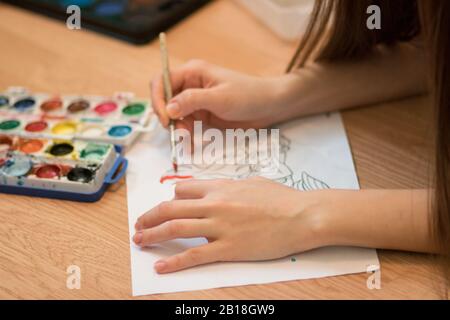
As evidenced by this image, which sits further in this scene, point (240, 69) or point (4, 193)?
point (240, 69)

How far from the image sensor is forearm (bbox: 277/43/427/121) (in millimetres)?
828

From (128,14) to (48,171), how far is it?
40 cm

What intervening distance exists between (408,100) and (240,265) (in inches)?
15.5

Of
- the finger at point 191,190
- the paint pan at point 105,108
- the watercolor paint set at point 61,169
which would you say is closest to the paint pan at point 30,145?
the watercolor paint set at point 61,169

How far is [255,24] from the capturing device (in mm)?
1056

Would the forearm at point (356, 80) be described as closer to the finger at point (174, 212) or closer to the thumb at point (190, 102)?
the thumb at point (190, 102)

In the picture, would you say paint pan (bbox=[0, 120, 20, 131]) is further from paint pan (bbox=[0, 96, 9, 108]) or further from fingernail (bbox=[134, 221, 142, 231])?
fingernail (bbox=[134, 221, 142, 231])

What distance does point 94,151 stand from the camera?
740mm

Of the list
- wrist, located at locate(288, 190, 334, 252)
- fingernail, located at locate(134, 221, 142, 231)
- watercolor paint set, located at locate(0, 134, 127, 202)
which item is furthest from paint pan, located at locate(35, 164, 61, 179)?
wrist, located at locate(288, 190, 334, 252)

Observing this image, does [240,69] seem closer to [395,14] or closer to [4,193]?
[395,14]

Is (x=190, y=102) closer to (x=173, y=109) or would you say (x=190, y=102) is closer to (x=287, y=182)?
(x=173, y=109)

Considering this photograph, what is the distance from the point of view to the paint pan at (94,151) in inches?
28.8
